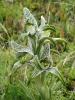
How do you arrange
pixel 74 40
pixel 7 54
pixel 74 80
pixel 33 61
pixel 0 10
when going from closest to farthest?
pixel 33 61
pixel 74 80
pixel 7 54
pixel 74 40
pixel 0 10

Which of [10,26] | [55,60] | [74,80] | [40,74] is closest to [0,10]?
[10,26]

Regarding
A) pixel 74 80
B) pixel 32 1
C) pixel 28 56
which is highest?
pixel 32 1

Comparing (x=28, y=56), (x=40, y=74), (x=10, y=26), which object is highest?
(x=10, y=26)

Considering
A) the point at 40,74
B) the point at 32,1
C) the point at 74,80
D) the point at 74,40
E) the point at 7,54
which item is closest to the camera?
the point at 40,74

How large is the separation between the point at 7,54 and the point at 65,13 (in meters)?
1.58

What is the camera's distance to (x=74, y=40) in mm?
4309

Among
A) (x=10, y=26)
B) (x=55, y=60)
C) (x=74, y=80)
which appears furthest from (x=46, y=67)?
(x=10, y=26)

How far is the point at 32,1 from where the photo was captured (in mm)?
5375

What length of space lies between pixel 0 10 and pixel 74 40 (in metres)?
1.41

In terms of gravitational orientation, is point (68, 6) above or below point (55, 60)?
above

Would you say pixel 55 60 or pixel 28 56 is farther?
pixel 55 60

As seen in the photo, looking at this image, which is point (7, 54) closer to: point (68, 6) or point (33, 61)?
point (33, 61)

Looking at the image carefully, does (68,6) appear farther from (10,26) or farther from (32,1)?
(10,26)

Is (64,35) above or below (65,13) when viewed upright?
below
